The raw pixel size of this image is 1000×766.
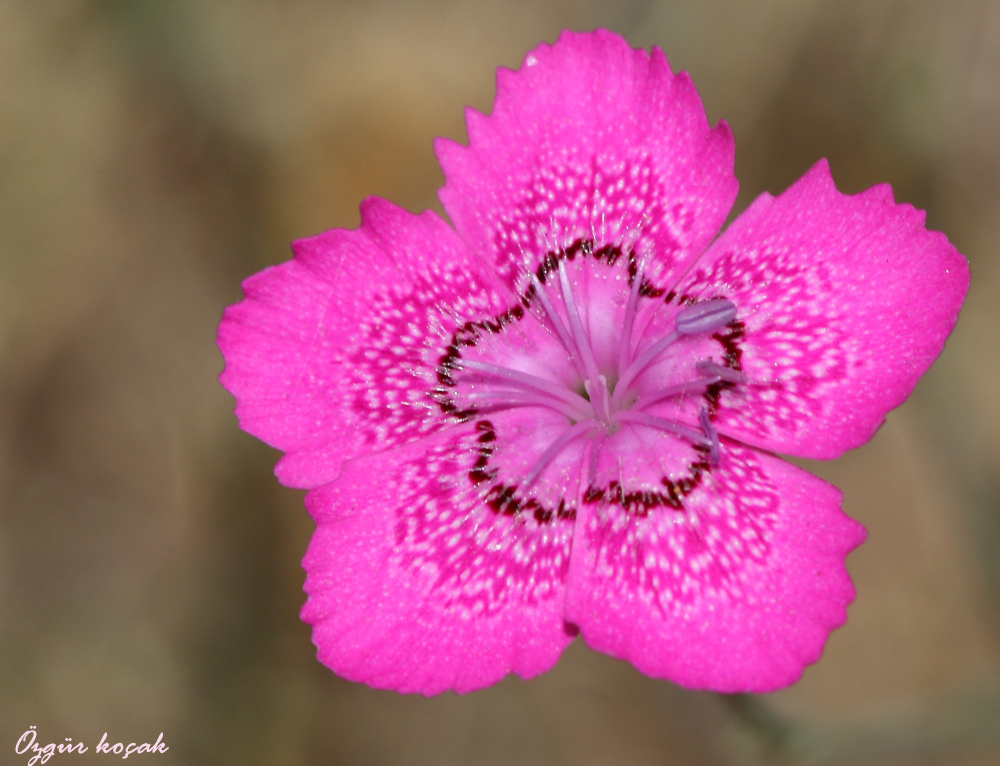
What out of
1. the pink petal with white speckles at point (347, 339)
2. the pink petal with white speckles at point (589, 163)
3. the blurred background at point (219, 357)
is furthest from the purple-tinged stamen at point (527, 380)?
the blurred background at point (219, 357)

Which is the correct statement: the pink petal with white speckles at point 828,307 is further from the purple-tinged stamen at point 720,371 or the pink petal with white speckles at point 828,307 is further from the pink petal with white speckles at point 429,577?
the pink petal with white speckles at point 429,577

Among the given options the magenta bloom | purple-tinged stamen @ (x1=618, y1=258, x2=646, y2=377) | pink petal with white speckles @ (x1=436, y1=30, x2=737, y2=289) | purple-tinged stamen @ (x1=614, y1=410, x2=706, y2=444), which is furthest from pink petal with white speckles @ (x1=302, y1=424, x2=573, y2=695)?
pink petal with white speckles @ (x1=436, y1=30, x2=737, y2=289)

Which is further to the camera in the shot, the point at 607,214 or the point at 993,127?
the point at 993,127

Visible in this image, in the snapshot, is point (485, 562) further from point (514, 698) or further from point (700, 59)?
point (700, 59)

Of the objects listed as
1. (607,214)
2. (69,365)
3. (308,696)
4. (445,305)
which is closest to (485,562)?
(445,305)

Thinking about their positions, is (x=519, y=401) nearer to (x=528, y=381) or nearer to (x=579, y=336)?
(x=528, y=381)

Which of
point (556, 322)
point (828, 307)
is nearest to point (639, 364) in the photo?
point (556, 322)
